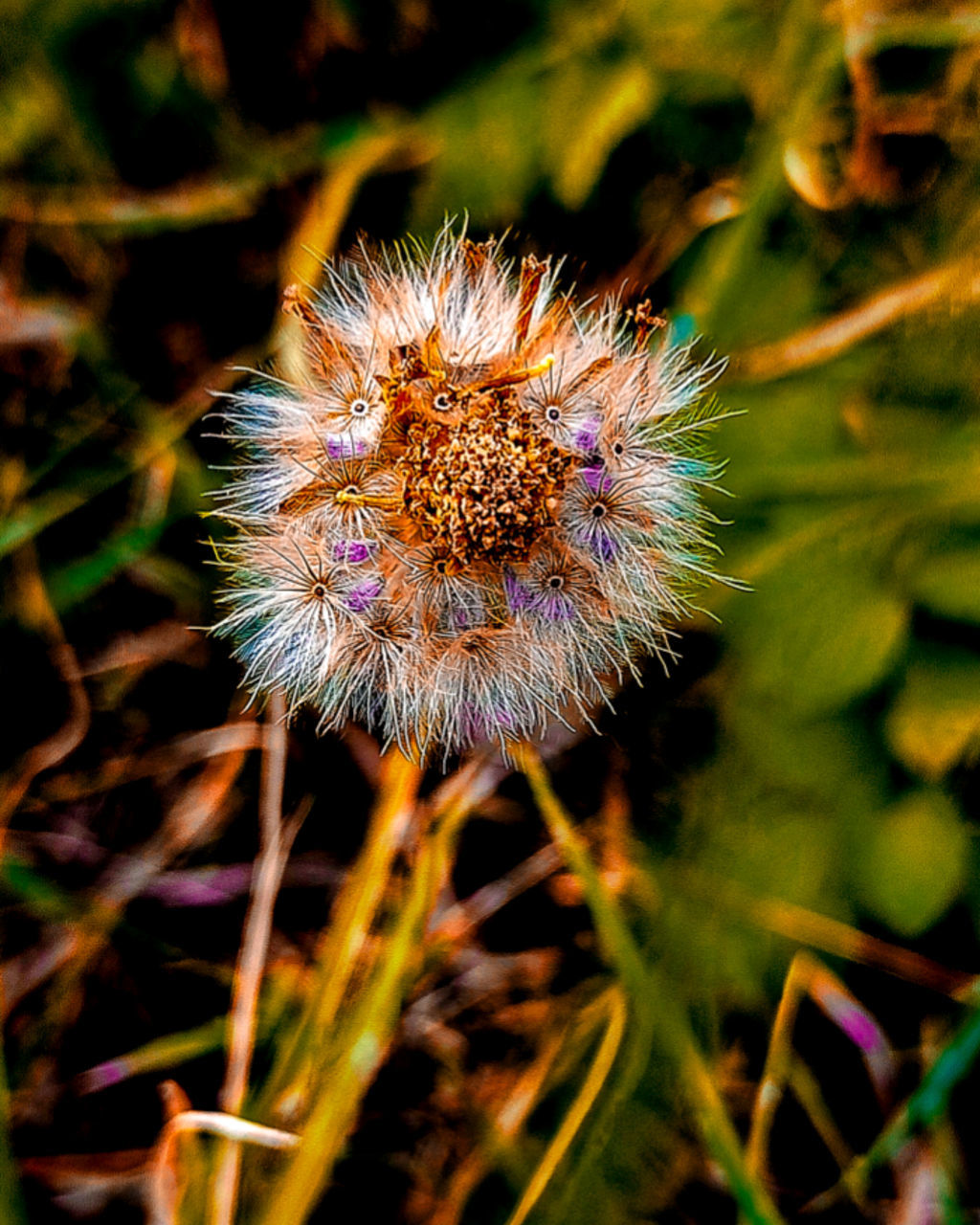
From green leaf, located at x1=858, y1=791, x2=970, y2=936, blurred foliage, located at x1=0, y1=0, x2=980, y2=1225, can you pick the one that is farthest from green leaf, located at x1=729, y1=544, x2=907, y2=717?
green leaf, located at x1=858, y1=791, x2=970, y2=936

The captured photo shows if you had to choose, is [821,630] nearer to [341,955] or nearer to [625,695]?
[625,695]

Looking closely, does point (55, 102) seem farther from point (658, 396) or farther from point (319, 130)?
point (658, 396)

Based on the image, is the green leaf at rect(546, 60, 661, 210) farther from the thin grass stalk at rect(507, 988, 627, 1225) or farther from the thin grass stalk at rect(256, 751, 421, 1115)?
the thin grass stalk at rect(507, 988, 627, 1225)

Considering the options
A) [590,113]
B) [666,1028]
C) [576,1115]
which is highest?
[590,113]

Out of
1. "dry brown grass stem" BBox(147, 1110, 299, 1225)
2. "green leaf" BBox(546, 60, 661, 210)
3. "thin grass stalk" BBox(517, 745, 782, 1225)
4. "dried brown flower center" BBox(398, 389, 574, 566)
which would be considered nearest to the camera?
"dried brown flower center" BBox(398, 389, 574, 566)

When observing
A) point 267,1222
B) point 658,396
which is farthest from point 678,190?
point 267,1222

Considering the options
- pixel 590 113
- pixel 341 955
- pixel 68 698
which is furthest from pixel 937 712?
pixel 68 698
